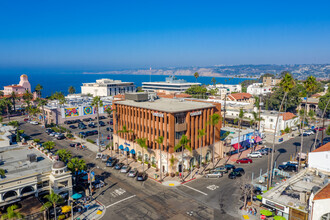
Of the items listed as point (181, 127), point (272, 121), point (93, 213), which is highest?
point (181, 127)

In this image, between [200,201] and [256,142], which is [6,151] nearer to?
[200,201]

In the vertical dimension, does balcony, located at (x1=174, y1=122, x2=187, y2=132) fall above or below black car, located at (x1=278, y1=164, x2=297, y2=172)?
above

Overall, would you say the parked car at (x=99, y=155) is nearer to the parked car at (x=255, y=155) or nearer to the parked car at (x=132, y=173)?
the parked car at (x=132, y=173)

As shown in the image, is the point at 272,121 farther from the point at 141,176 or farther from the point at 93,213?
the point at 93,213

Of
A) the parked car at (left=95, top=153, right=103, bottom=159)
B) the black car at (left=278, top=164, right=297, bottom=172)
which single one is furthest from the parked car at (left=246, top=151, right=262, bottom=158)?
the parked car at (left=95, top=153, right=103, bottom=159)

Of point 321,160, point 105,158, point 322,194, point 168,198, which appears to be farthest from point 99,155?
point 321,160

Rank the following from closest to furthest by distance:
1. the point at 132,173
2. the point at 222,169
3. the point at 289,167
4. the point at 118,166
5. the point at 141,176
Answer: the point at 141,176, the point at 132,173, the point at 222,169, the point at 289,167, the point at 118,166

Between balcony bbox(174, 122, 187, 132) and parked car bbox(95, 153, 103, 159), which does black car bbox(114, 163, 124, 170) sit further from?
balcony bbox(174, 122, 187, 132)
